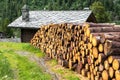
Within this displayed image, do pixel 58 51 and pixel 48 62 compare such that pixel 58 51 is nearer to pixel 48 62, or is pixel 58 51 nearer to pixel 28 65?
pixel 48 62

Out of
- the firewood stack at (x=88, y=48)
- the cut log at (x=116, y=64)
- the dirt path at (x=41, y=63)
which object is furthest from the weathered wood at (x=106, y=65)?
the dirt path at (x=41, y=63)

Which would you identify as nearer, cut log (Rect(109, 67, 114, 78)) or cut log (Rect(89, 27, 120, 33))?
cut log (Rect(109, 67, 114, 78))

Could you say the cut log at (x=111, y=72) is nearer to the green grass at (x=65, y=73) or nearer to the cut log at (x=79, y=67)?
the green grass at (x=65, y=73)

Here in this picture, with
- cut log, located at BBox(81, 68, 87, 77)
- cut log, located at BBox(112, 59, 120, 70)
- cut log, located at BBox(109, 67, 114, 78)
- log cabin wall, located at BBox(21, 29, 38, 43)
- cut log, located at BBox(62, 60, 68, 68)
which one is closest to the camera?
cut log, located at BBox(112, 59, 120, 70)

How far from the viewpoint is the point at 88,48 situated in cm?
1279

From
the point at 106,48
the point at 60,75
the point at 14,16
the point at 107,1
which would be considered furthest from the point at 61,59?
the point at 14,16

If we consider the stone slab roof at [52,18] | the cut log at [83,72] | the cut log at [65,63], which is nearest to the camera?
the cut log at [83,72]

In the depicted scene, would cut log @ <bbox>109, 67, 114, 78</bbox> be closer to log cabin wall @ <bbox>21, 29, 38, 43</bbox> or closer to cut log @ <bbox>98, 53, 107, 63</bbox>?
cut log @ <bbox>98, 53, 107, 63</bbox>

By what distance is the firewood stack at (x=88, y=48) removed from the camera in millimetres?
11055

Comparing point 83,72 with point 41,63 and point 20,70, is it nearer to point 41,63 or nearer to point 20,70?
point 20,70

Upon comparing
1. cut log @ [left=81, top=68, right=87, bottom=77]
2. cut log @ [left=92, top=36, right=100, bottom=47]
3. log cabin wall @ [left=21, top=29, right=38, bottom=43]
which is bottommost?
log cabin wall @ [left=21, top=29, right=38, bottom=43]

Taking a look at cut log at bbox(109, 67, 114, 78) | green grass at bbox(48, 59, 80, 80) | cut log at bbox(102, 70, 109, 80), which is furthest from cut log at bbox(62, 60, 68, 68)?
cut log at bbox(109, 67, 114, 78)

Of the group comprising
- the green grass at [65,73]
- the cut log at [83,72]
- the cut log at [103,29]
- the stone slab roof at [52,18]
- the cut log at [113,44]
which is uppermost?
the cut log at [113,44]

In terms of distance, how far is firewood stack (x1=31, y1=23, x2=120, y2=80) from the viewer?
11055mm
